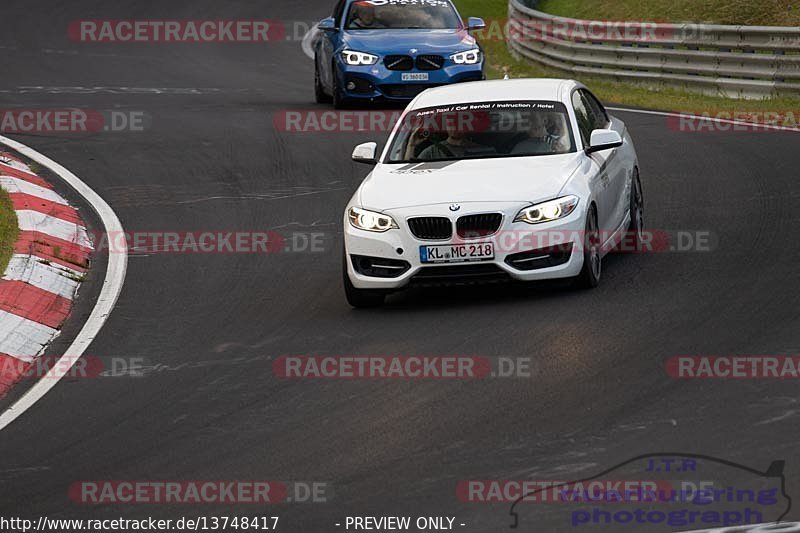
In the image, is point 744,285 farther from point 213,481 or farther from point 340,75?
point 340,75

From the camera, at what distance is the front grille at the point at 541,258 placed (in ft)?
35.9

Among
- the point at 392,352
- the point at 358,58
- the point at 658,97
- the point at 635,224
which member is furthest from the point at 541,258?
the point at 658,97

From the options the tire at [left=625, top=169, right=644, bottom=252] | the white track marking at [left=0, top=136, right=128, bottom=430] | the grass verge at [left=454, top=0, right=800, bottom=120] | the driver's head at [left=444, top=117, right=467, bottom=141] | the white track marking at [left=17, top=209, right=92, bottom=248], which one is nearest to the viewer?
the white track marking at [left=0, top=136, right=128, bottom=430]

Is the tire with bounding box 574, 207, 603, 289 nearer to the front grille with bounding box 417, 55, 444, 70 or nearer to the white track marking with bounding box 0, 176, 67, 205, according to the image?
the white track marking with bounding box 0, 176, 67, 205

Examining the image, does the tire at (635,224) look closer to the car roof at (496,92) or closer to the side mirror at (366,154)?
the car roof at (496,92)

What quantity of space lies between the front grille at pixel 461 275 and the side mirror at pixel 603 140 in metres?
1.45

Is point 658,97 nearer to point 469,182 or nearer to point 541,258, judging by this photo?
point 469,182

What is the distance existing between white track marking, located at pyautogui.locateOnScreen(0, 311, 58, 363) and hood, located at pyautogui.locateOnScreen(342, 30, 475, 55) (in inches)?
427

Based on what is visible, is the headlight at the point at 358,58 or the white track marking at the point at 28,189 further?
the headlight at the point at 358,58

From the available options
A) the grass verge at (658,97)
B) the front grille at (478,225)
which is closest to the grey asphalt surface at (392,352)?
the front grille at (478,225)

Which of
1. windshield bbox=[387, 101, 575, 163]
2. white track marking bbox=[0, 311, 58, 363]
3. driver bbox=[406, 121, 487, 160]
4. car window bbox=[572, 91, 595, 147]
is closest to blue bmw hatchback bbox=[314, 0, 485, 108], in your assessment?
car window bbox=[572, 91, 595, 147]

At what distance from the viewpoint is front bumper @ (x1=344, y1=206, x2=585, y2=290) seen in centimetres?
1091

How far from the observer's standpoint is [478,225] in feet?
36.0

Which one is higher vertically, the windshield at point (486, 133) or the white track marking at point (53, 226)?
the windshield at point (486, 133)
